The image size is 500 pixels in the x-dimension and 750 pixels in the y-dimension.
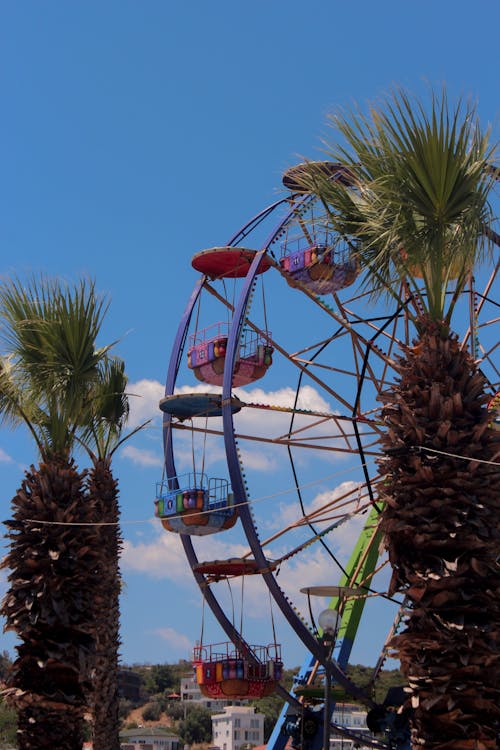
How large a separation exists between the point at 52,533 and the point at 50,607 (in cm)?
106

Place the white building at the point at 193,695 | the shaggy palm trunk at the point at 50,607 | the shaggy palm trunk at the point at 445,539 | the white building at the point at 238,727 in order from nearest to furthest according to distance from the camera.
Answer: the shaggy palm trunk at the point at 445,539, the shaggy palm trunk at the point at 50,607, the white building at the point at 238,727, the white building at the point at 193,695

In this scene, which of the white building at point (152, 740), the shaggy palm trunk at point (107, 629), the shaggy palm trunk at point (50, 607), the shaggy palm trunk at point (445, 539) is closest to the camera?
the shaggy palm trunk at point (445, 539)

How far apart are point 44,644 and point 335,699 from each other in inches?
330

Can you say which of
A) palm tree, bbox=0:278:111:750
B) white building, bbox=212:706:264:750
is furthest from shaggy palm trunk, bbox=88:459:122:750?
white building, bbox=212:706:264:750

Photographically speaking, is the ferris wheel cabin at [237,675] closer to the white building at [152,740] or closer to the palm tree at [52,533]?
the palm tree at [52,533]

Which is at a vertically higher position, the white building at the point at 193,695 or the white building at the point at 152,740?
the white building at the point at 193,695

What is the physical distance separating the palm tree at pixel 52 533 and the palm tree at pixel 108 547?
3.03 metres

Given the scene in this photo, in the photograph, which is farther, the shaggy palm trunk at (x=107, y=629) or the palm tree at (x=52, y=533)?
the shaggy palm trunk at (x=107, y=629)

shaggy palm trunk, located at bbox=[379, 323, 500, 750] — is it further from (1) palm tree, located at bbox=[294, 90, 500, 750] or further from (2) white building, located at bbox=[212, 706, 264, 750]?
(2) white building, located at bbox=[212, 706, 264, 750]

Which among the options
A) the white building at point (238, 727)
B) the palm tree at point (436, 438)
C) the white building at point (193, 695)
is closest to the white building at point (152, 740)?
the white building at point (238, 727)

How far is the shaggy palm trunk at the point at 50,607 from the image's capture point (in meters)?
15.6

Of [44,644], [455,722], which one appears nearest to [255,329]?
[44,644]

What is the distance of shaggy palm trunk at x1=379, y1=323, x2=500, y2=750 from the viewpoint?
36.4ft

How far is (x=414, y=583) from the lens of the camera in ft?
38.2
